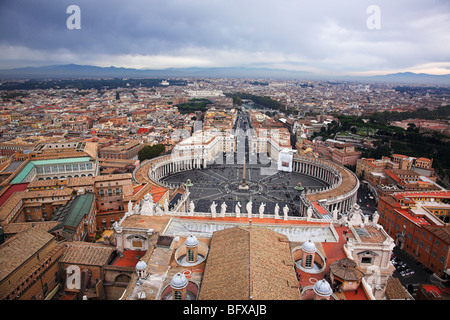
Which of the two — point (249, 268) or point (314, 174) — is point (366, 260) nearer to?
point (249, 268)

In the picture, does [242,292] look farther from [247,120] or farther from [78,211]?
[247,120]

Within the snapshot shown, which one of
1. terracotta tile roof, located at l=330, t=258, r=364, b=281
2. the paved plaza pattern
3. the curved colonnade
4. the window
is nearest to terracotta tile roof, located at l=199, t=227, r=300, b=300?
terracotta tile roof, located at l=330, t=258, r=364, b=281

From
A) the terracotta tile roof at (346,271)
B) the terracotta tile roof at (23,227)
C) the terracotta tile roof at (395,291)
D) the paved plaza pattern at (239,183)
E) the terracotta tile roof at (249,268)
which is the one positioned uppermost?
the terracotta tile roof at (249,268)

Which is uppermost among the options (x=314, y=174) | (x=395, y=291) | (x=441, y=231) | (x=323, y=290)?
(x=323, y=290)

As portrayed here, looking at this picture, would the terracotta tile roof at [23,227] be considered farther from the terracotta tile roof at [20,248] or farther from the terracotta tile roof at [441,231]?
the terracotta tile roof at [441,231]

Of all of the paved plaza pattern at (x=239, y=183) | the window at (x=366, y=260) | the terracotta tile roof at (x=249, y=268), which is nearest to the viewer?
the terracotta tile roof at (x=249, y=268)

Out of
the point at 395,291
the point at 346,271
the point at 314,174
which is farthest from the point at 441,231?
the point at 314,174

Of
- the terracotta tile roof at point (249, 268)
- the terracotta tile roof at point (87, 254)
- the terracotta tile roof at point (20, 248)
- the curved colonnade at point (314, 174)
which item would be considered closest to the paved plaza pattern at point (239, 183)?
the curved colonnade at point (314, 174)
